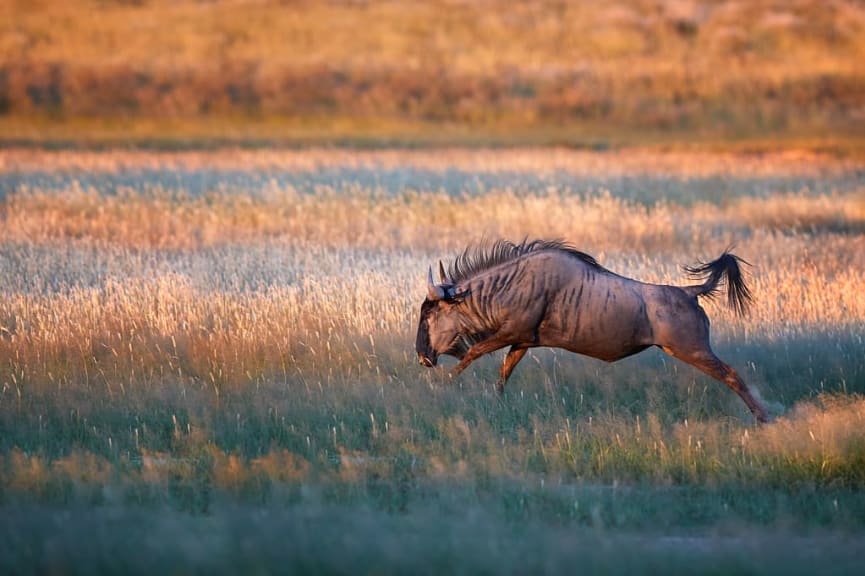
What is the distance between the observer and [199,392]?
33.0 feet

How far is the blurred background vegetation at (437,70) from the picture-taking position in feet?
216

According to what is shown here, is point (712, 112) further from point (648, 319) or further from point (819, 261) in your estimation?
A: point (648, 319)

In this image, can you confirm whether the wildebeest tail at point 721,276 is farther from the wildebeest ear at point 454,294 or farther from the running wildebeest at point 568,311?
the wildebeest ear at point 454,294

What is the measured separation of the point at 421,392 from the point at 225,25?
77.5 metres

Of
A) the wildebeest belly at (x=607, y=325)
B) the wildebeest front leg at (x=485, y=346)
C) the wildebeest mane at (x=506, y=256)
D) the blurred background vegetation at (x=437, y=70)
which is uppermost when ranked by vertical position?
the blurred background vegetation at (x=437, y=70)

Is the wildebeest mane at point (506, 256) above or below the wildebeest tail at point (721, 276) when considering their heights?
above

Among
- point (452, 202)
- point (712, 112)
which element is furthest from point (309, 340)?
point (712, 112)

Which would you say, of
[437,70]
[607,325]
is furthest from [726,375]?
[437,70]

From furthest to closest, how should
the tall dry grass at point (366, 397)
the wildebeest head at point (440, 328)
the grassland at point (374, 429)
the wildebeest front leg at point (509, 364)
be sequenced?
the wildebeest front leg at point (509, 364) → the wildebeest head at point (440, 328) → the tall dry grass at point (366, 397) → the grassland at point (374, 429)

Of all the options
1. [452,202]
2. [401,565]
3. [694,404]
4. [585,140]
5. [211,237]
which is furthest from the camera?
[585,140]

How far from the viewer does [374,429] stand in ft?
29.5

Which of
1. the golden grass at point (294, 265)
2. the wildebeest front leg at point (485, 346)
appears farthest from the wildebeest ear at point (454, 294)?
the golden grass at point (294, 265)

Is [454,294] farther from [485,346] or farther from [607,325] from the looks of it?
[607,325]

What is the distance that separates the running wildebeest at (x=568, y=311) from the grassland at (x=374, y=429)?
0.59 m
